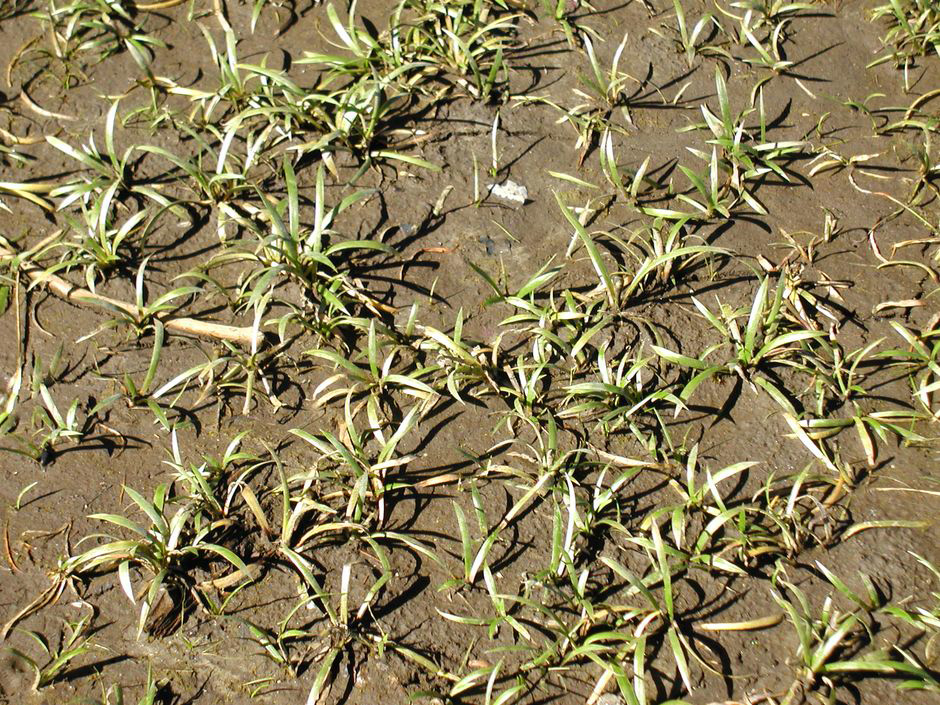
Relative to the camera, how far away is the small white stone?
2.83 metres

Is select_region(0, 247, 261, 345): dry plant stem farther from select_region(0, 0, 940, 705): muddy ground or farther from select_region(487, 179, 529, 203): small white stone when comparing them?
select_region(487, 179, 529, 203): small white stone

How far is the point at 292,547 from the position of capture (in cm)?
228

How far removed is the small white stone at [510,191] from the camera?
2828mm

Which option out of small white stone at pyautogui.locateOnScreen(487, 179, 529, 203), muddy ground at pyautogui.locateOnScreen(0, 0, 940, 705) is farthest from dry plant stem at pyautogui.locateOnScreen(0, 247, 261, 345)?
small white stone at pyautogui.locateOnScreen(487, 179, 529, 203)

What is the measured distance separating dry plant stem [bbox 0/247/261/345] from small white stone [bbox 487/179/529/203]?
0.86 m

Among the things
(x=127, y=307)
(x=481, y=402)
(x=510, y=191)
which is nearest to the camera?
(x=481, y=402)

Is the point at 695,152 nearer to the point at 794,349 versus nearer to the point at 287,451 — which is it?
the point at 794,349

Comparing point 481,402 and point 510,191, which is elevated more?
point 510,191

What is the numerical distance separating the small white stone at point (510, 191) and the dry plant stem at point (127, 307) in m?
0.86

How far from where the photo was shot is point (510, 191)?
9.32ft

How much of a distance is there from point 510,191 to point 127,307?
120 centimetres

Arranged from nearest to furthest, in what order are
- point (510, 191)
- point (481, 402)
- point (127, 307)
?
point (481, 402) < point (127, 307) < point (510, 191)

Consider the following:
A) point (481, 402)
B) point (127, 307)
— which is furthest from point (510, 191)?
point (127, 307)

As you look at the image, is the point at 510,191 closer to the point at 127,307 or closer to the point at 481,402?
the point at 481,402
